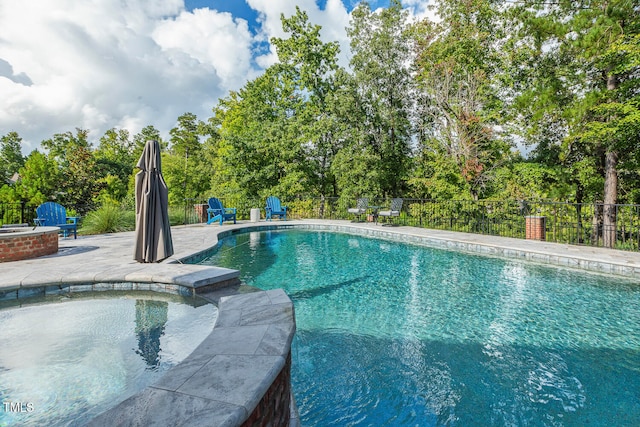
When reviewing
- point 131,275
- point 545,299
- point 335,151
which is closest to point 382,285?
point 545,299

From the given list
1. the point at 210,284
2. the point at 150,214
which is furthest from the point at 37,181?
the point at 210,284

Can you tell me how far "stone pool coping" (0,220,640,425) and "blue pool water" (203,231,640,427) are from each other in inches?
25.6

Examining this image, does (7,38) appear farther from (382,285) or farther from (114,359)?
(382,285)

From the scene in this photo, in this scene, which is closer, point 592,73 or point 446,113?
point 592,73

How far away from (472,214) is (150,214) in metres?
11.2

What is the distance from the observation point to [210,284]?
12.2 ft

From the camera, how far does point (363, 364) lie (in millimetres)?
2756

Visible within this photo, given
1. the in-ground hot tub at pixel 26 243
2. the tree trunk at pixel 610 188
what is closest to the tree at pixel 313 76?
the tree trunk at pixel 610 188

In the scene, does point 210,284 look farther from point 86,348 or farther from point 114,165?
point 114,165

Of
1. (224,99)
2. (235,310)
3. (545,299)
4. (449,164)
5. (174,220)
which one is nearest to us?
(235,310)

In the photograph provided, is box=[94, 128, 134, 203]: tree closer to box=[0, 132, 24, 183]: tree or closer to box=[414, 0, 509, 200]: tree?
box=[0, 132, 24, 183]: tree

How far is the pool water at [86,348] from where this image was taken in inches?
74.4

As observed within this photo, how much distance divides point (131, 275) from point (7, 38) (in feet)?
23.5

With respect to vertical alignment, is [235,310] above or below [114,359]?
above
